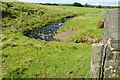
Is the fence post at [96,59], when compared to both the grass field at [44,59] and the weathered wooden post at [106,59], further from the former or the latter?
the grass field at [44,59]

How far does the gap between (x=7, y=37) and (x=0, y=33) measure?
2375 mm

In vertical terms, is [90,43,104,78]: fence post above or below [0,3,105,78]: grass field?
above

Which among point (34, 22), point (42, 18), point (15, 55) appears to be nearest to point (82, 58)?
point (15, 55)

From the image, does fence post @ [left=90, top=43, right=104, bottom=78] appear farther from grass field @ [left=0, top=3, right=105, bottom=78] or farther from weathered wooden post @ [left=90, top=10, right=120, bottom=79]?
grass field @ [left=0, top=3, right=105, bottom=78]

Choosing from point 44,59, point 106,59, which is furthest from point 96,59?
point 44,59

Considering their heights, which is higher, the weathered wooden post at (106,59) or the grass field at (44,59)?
the weathered wooden post at (106,59)

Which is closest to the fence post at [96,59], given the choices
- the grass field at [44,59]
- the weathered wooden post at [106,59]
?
the weathered wooden post at [106,59]

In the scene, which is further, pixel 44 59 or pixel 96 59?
pixel 44 59

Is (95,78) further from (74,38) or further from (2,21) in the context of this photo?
(2,21)

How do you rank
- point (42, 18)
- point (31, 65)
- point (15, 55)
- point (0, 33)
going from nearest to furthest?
point (31, 65)
point (15, 55)
point (0, 33)
point (42, 18)

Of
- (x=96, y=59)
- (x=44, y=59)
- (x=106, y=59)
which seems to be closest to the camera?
(x=96, y=59)

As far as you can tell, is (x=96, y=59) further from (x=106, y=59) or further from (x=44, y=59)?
(x=44, y=59)

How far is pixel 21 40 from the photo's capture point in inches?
998

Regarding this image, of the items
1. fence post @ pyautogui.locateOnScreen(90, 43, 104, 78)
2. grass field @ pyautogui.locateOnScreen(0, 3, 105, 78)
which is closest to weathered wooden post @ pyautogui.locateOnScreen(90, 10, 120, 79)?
fence post @ pyautogui.locateOnScreen(90, 43, 104, 78)
